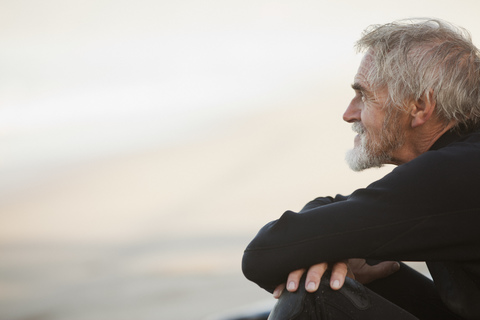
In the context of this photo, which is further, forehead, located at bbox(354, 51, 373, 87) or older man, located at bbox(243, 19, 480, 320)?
forehead, located at bbox(354, 51, 373, 87)

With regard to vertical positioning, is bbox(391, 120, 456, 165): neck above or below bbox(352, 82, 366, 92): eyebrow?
below

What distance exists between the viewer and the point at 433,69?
1.79 m

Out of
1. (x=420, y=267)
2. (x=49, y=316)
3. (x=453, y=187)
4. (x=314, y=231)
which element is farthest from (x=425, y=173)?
(x=420, y=267)

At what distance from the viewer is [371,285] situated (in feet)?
6.81

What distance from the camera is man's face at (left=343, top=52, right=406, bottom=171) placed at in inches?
74.6

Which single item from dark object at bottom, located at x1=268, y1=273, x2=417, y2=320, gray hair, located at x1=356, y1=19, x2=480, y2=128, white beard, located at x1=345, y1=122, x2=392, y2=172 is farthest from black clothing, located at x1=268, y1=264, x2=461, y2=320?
gray hair, located at x1=356, y1=19, x2=480, y2=128

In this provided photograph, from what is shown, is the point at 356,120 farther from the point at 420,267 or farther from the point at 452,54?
the point at 420,267

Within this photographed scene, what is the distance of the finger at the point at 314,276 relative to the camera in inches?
59.7

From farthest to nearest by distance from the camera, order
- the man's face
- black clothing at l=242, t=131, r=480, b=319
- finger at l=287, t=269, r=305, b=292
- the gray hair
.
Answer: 1. the man's face
2. the gray hair
3. finger at l=287, t=269, r=305, b=292
4. black clothing at l=242, t=131, r=480, b=319

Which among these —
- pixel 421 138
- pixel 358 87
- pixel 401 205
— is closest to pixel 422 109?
pixel 421 138

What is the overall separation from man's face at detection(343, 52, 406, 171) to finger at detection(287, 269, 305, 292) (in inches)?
21.4

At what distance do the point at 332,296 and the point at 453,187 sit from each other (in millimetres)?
405

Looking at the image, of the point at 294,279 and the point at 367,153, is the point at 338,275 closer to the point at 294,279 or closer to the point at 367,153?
the point at 294,279

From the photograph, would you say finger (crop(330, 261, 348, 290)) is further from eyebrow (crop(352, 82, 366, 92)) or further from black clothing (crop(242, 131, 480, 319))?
eyebrow (crop(352, 82, 366, 92))
